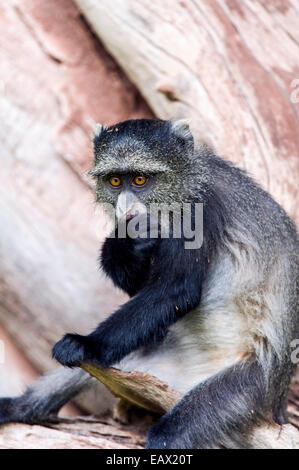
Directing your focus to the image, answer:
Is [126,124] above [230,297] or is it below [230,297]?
above

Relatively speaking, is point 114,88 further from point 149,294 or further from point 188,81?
point 149,294

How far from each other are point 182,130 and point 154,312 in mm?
1542

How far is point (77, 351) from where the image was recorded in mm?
5141

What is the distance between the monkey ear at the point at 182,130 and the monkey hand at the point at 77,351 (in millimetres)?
1827

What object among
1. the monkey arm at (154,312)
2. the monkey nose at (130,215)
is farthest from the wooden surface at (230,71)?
the monkey arm at (154,312)

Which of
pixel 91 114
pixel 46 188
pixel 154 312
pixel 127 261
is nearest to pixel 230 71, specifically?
pixel 91 114

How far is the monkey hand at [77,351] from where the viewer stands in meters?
5.13

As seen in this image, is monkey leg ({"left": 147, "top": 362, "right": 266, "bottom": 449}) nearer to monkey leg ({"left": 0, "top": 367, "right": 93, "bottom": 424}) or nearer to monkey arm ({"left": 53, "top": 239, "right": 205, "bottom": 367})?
monkey arm ({"left": 53, "top": 239, "right": 205, "bottom": 367})

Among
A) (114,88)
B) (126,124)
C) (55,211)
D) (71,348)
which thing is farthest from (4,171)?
(71,348)

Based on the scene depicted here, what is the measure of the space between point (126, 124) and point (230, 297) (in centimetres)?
169

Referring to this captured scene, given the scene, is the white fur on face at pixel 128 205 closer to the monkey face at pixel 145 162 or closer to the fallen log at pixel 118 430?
the monkey face at pixel 145 162

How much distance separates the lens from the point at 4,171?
23.9 ft

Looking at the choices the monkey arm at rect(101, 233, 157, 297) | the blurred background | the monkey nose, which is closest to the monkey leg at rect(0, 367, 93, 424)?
the blurred background

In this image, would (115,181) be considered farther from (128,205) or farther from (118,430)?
(118,430)
